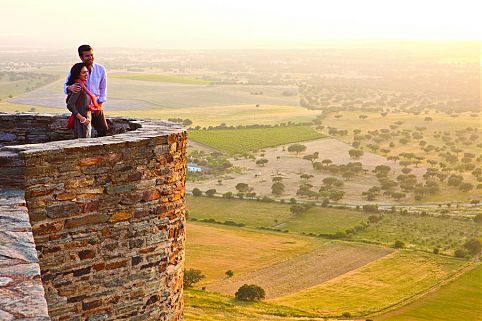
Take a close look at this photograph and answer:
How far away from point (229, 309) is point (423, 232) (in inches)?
945

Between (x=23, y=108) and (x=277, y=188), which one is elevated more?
(x=23, y=108)

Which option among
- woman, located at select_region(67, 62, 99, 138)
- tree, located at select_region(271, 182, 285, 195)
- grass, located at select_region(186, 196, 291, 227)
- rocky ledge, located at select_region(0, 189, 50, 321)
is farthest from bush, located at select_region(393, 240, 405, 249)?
rocky ledge, located at select_region(0, 189, 50, 321)

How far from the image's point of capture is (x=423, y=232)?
47219 millimetres

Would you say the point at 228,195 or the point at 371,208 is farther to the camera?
the point at 228,195

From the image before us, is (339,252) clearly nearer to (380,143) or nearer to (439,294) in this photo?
(439,294)

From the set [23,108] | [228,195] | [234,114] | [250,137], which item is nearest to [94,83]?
[228,195]

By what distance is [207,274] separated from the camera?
1405 inches

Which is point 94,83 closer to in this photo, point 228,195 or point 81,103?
point 81,103

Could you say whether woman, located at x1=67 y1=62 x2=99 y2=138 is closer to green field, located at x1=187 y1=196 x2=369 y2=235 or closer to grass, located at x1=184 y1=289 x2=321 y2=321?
grass, located at x1=184 y1=289 x2=321 y2=321

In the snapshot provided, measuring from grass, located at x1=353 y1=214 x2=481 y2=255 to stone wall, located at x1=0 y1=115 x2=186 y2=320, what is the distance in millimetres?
38890

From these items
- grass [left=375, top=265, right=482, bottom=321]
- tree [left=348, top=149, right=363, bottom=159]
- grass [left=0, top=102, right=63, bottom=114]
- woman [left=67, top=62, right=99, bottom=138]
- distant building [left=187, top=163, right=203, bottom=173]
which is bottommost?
grass [left=375, top=265, right=482, bottom=321]

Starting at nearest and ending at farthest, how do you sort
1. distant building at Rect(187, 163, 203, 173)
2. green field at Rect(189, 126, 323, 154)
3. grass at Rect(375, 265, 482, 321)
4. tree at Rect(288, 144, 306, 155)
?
grass at Rect(375, 265, 482, 321) < distant building at Rect(187, 163, 203, 173) < tree at Rect(288, 144, 306, 155) < green field at Rect(189, 126, 323, 154)

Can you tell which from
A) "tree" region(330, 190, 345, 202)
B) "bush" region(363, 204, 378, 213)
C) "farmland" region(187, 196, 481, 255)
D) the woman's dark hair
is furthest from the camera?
"tree" region(330, 190, 345, 202)

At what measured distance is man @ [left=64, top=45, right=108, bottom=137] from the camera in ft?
25.3
